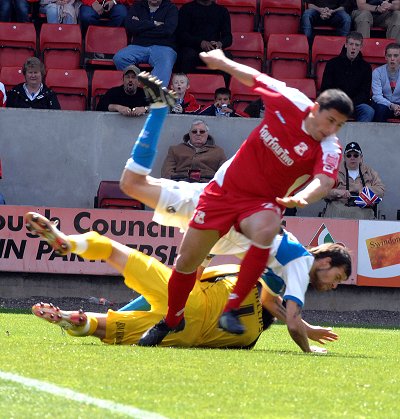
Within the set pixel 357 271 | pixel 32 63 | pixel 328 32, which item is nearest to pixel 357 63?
pixel 328 32

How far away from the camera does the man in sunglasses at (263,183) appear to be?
7.29 m

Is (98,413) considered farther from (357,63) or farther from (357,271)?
(357,63)

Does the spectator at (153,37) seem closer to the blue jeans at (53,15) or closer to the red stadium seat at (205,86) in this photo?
the red stadium seat at (205,86)

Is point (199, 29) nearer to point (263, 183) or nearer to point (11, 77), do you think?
point (11, 77)

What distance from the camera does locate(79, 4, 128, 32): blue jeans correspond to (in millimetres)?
16594

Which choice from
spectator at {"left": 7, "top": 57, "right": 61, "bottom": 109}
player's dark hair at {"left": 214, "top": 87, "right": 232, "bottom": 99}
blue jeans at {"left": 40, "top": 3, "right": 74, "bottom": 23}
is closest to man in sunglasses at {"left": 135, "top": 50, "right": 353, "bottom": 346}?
player's dark hair at {"left": 214, "top": 87, "right": 232, "bottom": 99}

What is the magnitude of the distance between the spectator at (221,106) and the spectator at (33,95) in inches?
78.9

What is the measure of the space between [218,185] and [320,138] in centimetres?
76

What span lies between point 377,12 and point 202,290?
1039cm

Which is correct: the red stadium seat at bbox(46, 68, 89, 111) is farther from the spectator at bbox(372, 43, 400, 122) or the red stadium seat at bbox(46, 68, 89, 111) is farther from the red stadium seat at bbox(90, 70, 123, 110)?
the spectator at bbox(372, 43, 400, 122)

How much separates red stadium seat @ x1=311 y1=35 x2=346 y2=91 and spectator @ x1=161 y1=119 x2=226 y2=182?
2954 mm

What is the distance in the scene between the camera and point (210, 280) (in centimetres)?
819

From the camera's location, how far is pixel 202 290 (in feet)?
26.1

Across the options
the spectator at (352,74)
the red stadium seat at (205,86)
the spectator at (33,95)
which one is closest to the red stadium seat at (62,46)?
the spectator at (33,95)
